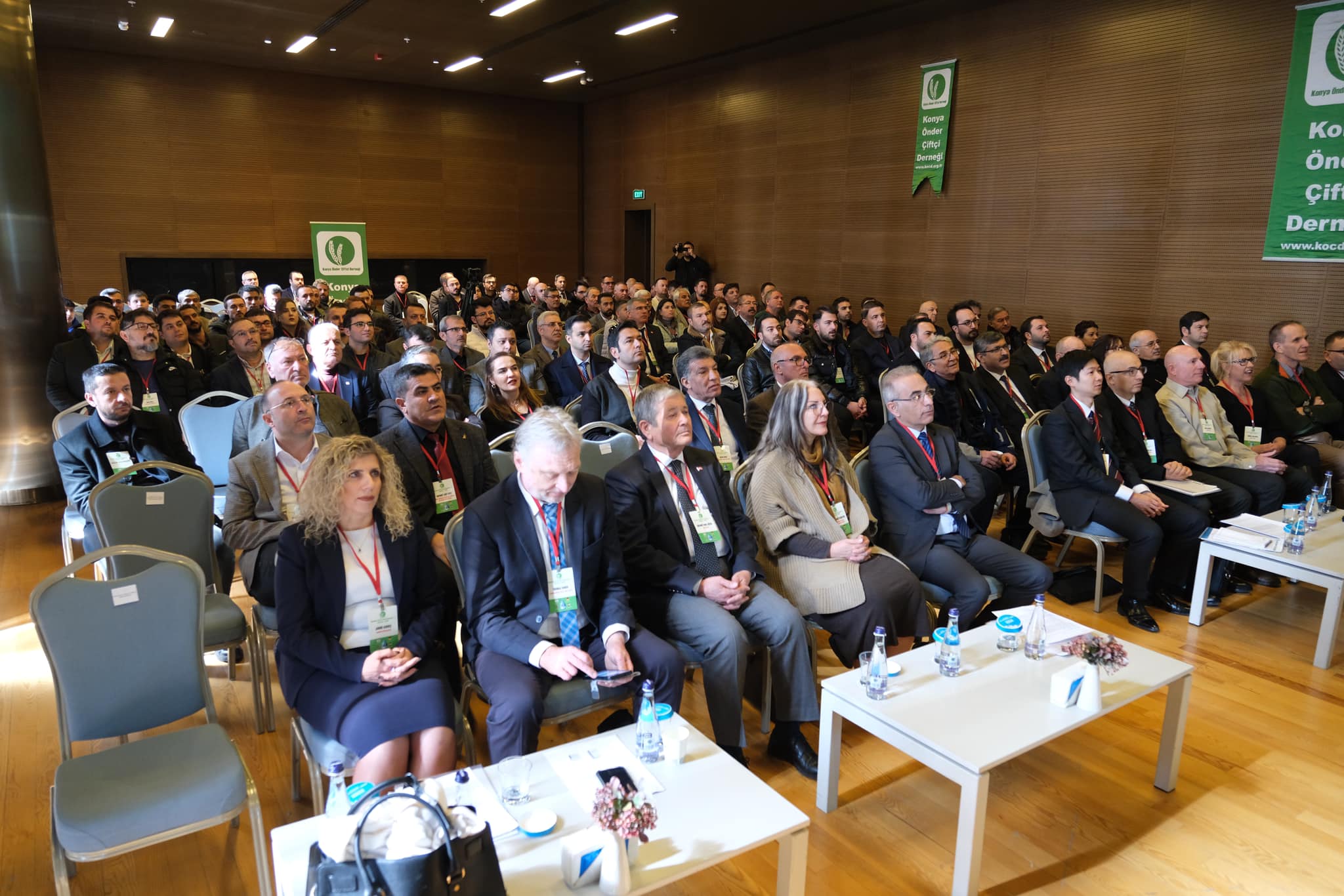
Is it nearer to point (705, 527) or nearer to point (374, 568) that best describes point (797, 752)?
point (705, 527)

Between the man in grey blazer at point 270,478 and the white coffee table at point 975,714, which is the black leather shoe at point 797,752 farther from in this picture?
the man in grey blazer at point 270,478

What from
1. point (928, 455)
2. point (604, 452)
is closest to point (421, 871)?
point (604, 452)

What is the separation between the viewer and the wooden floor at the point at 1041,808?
8.16ft

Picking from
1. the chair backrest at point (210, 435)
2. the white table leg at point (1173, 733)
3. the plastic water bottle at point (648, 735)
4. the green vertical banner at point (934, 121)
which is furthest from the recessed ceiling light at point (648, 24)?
the plastic water bottle at point (648, 735)

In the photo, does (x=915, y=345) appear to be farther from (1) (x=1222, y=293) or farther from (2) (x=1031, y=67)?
(2) (x=1031, y=67)

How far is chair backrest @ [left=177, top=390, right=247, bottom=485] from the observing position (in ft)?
14.1

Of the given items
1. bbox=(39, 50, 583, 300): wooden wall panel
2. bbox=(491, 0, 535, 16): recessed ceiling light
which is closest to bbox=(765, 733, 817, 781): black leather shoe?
bbox=(491, 0, 535, 16): recessed ceiling light

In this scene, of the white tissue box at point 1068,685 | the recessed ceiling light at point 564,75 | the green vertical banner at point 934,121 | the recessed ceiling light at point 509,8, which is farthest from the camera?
the recessed ceiling light at point 564,75

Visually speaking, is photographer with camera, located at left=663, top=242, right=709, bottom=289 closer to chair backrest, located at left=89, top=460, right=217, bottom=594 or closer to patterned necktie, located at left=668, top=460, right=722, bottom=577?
patterned necktie, located at left=668, top=460, right=722, bottom=577

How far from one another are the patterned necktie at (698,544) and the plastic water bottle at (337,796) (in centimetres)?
161

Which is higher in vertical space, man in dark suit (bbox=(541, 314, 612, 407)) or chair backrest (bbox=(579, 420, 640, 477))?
man in dark suit (bbox=(541, 314, 612, 407))

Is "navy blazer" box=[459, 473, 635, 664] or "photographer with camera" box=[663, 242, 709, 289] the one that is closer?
"navy blazer" box=[459, 473, 635, 664]

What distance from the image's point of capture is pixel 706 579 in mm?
3080

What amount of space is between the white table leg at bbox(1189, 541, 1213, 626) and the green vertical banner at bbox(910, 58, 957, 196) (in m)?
7.00
